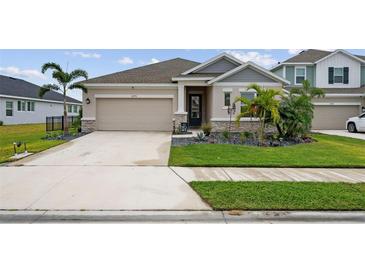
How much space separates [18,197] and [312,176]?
6836mm

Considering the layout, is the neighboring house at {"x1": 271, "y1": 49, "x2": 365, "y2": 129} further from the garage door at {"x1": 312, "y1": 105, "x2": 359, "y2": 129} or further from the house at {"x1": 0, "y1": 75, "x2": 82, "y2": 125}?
the house at {"x1": 0, "y1": 75, "x2": 82, "y2": 125}

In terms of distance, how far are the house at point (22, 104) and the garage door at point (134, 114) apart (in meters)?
13.5

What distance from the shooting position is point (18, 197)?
5.50 m

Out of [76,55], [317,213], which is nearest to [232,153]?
[317,213]

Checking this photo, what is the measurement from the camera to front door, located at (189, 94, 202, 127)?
20.7 metres

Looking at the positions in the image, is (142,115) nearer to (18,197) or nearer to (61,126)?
(61,126)

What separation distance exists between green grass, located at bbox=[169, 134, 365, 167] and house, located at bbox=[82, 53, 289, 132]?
6.55 meters

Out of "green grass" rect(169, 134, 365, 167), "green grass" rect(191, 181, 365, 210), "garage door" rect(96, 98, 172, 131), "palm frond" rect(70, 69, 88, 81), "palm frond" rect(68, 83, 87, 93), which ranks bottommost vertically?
"green grass" rect(191, 181, 365, 210)

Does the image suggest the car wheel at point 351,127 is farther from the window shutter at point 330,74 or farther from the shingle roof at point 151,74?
the shingle roof at point 151,74

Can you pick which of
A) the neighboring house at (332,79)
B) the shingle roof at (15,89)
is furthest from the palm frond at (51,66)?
the neighboring house at (332,79)

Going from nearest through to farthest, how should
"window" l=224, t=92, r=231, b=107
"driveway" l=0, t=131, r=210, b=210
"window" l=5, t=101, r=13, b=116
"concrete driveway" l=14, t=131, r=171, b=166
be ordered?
"driveway" l=0, t=131, r=210, b=210, "concrete driveway" l=14, t=131, r=171, b=166, "window" l=224, t=92, r=231, b=107, "window" l=5, t=101, r=13, b=116

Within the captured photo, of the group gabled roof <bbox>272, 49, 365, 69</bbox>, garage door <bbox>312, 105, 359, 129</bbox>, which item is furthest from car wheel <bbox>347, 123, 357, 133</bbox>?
gabled roof <bbox>272, 49, 365, 69</bbox>

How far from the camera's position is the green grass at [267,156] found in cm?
862

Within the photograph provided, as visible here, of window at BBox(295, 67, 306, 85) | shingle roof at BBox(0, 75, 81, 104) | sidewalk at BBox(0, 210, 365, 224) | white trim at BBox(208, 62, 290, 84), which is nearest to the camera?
sidewalk at BBox(0, 210, 365, 224)
